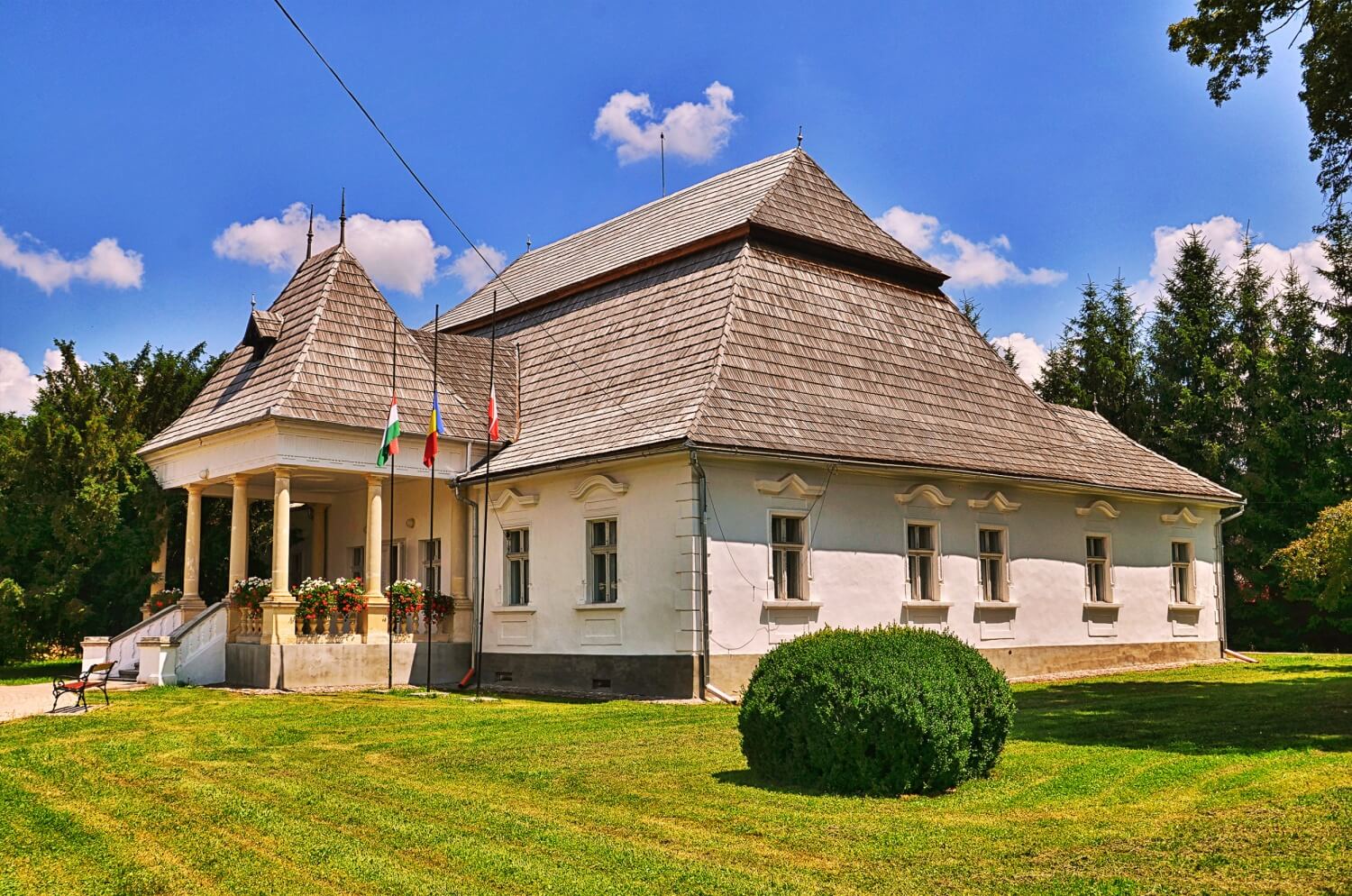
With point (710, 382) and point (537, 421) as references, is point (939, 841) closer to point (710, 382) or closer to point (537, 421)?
point (710, 382)

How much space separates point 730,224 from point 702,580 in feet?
26.3

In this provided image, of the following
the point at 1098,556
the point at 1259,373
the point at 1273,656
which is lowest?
the point at 1273,656

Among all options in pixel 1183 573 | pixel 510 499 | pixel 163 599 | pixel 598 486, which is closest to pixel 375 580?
pixel 510 499

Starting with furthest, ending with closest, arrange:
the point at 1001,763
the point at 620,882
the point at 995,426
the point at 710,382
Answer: the point at 995,426, the point at 710,382, the point at 1001,763, the point at 620,882

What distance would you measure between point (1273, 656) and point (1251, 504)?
8.30 metres

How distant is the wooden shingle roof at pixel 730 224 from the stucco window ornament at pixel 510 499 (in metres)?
4.64

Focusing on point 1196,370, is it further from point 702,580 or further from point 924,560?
point 702,580

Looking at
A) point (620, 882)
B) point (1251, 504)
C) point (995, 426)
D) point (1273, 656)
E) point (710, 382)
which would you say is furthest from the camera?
point (1251, 504)

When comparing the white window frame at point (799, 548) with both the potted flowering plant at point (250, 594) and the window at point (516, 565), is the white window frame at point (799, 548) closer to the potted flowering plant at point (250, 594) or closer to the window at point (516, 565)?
the window at point (516, 565)

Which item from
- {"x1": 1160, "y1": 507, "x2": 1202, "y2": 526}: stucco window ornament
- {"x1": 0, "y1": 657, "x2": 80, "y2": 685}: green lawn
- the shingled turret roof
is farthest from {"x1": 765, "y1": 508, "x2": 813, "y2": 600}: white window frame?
{"x1": 0, "y1": 657, "x2": 80, "y2": 685}: green lawn

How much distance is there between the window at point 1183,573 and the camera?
92.5 feet

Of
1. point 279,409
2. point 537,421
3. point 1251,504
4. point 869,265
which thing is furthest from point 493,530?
point 1251,504

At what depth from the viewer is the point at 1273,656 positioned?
101 feet

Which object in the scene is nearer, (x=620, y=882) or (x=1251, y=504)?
(x=620, y=882)
